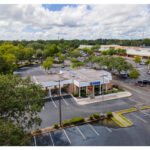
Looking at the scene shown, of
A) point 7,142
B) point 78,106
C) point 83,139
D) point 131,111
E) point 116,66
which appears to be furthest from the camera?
point 116,66

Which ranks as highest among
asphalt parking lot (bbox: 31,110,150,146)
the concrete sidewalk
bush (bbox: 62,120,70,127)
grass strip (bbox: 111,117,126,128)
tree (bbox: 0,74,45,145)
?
tree (bbox: 0,74,45,145)

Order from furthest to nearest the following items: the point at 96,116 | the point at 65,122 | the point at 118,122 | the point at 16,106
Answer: the point at 96,116
the point at 118,122
the point at 65,122
the point at 16,106

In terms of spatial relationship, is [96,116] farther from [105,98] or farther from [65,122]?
[105,98]

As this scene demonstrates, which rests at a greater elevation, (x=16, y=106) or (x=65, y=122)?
(x=16, y=106)

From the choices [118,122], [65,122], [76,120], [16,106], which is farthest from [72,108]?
[16,106]

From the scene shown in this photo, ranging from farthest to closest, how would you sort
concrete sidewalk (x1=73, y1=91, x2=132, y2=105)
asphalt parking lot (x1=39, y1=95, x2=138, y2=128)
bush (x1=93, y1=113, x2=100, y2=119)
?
concrete sidewalk (x1=73, y1=91, x2=132, y2=105)
asphalt parking lot (x1=39, y1=95, x2=138, y2=128)
bush (x1=93, y1=113, x2=100, y2=119)

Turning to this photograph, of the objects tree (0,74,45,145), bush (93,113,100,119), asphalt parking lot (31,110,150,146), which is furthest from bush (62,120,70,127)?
tree (0,74,45,145)

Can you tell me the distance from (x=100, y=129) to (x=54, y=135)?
5.89m

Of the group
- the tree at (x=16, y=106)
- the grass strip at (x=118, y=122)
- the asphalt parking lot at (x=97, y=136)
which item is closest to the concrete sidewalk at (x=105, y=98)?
the grass strip at (x=118, y=122)

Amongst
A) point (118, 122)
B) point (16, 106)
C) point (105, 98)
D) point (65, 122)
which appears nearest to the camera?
point (16, 106)

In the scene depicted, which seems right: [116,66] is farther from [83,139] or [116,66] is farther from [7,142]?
[7,142]

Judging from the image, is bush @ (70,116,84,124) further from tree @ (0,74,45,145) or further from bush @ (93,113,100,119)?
tree @ (0,74,45,145)

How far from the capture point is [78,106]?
76.3 ft

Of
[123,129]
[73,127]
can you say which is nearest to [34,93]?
[73,127]
